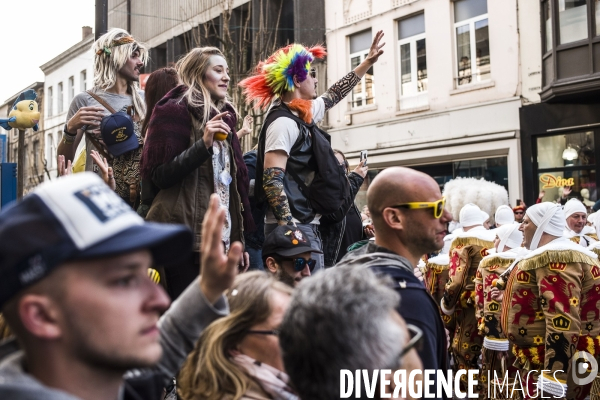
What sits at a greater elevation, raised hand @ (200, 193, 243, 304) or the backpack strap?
the backpack strap

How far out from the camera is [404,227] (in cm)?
351

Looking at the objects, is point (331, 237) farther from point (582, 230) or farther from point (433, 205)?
point (582, 230)

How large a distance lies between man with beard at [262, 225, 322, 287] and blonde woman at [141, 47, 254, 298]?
0.73 feet

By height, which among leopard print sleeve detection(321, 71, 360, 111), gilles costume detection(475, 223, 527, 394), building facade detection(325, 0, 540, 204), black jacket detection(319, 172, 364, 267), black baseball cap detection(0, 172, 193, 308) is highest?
building facade detection(325, 0, 540, 204)

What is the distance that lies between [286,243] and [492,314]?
10.3 feet

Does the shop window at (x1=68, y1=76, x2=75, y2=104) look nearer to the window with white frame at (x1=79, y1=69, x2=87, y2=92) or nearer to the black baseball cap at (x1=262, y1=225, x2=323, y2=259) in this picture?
the window with white frame at (x1=79, y1=69, x2=87, y2=92)

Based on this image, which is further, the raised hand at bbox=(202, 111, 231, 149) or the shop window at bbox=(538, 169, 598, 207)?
the shop window at bbox=(538, 169, 598, 207)

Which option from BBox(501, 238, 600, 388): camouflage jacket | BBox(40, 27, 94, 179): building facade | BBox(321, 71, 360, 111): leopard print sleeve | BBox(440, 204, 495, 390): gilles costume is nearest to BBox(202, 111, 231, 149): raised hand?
BBox(321, 71, 360, 111): leopard print sleeve

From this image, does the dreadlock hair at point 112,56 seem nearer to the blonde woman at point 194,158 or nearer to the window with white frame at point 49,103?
the blonde woman at point 194,158

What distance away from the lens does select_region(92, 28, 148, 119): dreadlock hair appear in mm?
4918

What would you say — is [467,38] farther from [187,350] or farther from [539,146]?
[187,350]

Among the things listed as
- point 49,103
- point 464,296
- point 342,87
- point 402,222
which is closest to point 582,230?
point 464,296

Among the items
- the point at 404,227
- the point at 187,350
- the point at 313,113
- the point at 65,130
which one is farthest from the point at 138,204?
the point at 187,350

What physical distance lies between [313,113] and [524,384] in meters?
2.79
